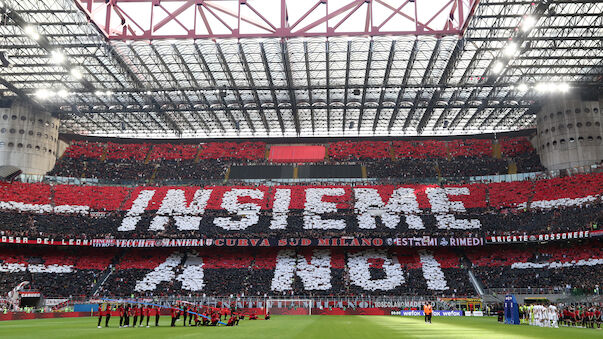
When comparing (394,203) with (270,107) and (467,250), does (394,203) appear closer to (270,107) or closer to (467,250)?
(467,250)

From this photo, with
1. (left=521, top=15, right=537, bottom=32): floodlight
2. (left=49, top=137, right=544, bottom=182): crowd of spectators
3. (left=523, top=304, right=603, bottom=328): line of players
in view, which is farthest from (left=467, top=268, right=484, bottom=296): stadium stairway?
(left=521, top=15, right=537, bottom=32): floodlight

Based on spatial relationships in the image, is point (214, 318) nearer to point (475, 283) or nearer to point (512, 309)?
point (512, 309)

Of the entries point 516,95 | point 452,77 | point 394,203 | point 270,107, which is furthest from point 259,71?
point 516,95

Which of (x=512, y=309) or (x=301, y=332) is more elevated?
(x=512, y=309)

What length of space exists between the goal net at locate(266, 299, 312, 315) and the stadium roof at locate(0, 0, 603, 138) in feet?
62.8

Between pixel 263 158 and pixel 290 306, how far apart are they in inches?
1095

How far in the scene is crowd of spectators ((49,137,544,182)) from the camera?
60531 mm

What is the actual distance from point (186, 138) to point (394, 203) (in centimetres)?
3112

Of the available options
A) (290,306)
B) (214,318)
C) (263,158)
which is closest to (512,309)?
(214,318)

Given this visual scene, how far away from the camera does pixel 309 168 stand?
62.3 metres

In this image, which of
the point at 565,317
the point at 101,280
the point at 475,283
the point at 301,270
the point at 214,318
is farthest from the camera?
the point at 301,270

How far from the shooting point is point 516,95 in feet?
164

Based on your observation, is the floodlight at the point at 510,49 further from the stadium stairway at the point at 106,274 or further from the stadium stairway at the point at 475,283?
the stadium stairway at the point at 106,274

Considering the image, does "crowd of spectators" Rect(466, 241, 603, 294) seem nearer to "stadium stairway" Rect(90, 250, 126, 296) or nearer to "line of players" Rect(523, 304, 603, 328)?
"line of players" Rect(523, 304, 603, 328)
